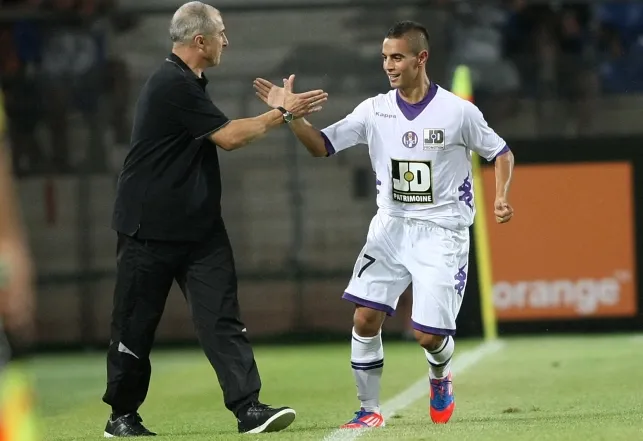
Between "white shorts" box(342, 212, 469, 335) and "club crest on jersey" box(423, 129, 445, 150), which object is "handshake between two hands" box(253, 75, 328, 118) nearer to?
"club crest on jersey" box(423, 129, 445, 150)

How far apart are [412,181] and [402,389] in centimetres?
279

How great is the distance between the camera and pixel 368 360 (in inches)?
317

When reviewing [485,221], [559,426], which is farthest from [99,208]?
[559,426]

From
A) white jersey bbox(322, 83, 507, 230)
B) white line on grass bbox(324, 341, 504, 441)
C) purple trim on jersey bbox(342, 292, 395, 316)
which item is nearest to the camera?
white line on grass bbox(324, 341, 504, 441)

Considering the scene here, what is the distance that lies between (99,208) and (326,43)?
9.48 feet

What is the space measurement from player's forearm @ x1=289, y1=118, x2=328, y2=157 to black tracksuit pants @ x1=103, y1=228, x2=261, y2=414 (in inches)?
27.6

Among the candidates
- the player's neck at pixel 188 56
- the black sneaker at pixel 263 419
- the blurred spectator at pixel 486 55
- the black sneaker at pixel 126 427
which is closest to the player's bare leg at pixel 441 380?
the black sneaker at pixel 263 419

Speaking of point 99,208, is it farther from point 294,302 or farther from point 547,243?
point 547,243

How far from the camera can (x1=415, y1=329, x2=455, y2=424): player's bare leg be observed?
8.06m

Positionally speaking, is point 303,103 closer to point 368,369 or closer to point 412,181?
point 412,181

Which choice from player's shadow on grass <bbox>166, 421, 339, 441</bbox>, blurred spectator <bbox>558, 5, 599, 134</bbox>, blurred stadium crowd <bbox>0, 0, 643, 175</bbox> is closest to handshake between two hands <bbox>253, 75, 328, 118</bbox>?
player's shadow on grass <bbox>166, 421, 339, 441</bbox>

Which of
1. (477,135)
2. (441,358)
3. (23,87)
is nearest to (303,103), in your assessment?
(477,135)

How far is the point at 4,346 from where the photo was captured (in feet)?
16.4

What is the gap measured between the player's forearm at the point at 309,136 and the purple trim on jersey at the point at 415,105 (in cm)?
48
